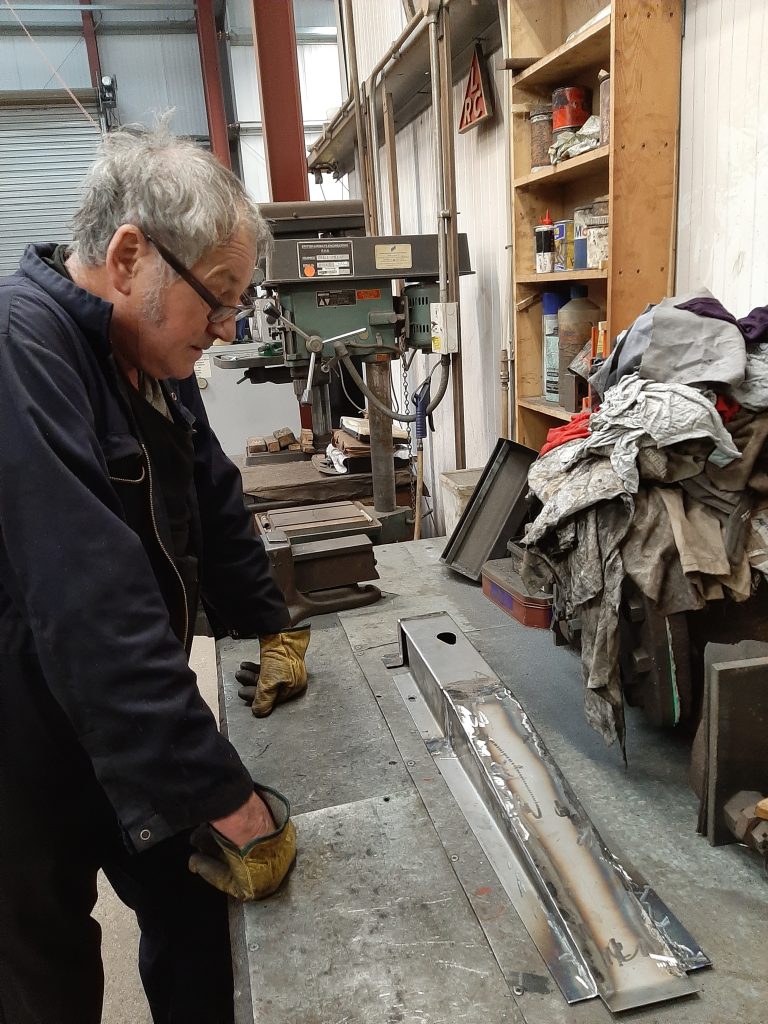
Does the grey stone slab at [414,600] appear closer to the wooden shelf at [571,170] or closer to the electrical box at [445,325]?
the electrical box at [445,325]

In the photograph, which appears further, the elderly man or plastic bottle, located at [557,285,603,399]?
plastic bottle, located at [557,285,603,399]

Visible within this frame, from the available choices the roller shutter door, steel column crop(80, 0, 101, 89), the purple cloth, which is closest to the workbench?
the purple cloth

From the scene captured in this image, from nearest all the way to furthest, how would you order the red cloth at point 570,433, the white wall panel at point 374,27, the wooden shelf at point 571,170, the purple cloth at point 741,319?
the purple cloth at point 741,319
the red cloth at point 570,433
the wooden shelf at point 571,170
the white wall panel at point 374,27

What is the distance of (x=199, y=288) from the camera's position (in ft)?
3.13

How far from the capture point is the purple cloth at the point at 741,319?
1.14 meters

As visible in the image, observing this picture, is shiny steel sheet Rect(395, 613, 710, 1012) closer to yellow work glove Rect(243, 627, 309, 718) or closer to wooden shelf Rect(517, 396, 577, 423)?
yellow work glove Rect(243, 627, 309, 718)

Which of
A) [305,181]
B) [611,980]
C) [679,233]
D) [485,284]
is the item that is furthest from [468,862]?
[305,181]

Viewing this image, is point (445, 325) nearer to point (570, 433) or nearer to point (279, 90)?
point (570, 433)

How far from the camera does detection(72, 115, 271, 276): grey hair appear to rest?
91cm

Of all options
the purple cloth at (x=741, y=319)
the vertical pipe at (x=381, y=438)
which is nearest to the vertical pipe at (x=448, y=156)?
the vertical pipe at (x=381, y=438)

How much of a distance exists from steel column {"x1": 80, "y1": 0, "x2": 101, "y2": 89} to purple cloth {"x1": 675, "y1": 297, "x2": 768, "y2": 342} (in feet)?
24.7

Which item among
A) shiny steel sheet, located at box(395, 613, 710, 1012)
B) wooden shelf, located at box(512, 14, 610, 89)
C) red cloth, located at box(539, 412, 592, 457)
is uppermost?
wooden shelf, located at box(512, 14, 610, 89)

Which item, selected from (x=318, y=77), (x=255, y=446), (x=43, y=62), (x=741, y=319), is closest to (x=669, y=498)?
(x=741, y=319)

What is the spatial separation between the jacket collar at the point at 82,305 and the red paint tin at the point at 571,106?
5.00ft
